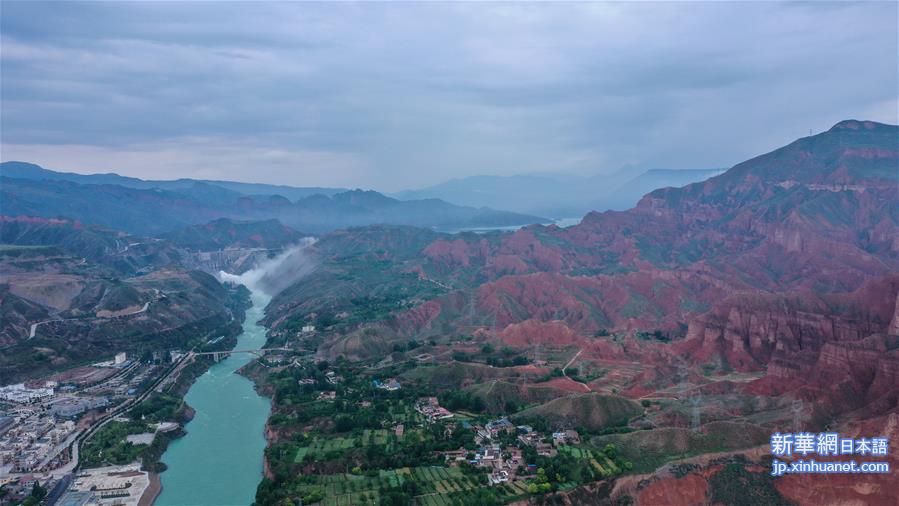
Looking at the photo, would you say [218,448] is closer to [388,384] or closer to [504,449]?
[388,384]

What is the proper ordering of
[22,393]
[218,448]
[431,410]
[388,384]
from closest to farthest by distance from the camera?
[218,448] → [431,410] → [388,384] → [22,393]

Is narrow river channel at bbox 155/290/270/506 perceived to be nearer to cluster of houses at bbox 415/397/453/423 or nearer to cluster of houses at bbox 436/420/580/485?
cluster of houses at bbox 415/397/453/423

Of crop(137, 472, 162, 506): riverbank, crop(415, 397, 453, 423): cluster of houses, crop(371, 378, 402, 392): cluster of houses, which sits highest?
crop(371, 378, 402, 392): cluster of houses

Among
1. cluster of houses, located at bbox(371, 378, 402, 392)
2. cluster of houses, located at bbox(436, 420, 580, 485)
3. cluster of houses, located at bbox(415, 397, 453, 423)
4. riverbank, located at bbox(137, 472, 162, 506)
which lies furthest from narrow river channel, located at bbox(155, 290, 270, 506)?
cluster of houses, located at bbox(436, 420, 580, 485)

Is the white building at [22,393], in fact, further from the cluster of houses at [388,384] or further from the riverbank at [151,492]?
the cluster of houses at [388,384]

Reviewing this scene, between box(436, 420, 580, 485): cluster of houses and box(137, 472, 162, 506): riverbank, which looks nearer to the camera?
box(436, 420, 580, 485): cluster of houses

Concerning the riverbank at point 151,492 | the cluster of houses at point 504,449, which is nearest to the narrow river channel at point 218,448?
the riverbank at point 151,492

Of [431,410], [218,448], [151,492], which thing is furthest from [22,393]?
[431,410]

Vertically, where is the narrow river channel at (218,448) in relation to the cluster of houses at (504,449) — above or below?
below
